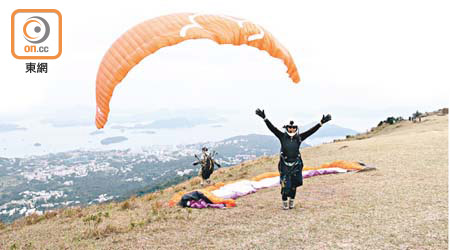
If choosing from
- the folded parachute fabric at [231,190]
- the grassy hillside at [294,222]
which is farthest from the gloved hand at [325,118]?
the folded parachute fabric at [231,190]

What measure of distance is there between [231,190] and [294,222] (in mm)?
3765

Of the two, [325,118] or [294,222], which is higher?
[325,118]

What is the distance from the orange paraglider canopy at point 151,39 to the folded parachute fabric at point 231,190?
3563 mm

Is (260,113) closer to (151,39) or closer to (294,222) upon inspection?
(294,222)

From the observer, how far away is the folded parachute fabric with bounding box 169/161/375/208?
973 centimetres

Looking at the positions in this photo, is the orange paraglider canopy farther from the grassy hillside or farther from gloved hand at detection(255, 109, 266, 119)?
the grassy hillside

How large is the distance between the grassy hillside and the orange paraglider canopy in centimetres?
293

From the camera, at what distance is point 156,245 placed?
679cm

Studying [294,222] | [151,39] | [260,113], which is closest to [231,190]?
[260,113]

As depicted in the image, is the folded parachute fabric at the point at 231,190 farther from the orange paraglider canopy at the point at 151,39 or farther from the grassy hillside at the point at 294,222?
the orange paraglider canopy at the point at 151,39

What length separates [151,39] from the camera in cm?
793

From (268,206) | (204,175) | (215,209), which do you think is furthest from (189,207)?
(204,175)

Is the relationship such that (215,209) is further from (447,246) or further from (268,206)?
(447,246)

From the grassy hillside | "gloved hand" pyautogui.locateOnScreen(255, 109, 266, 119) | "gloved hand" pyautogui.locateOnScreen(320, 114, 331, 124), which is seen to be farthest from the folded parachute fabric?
"gloved hand" pyautogui.locateOnScreen(320, 114, 331, 124)
